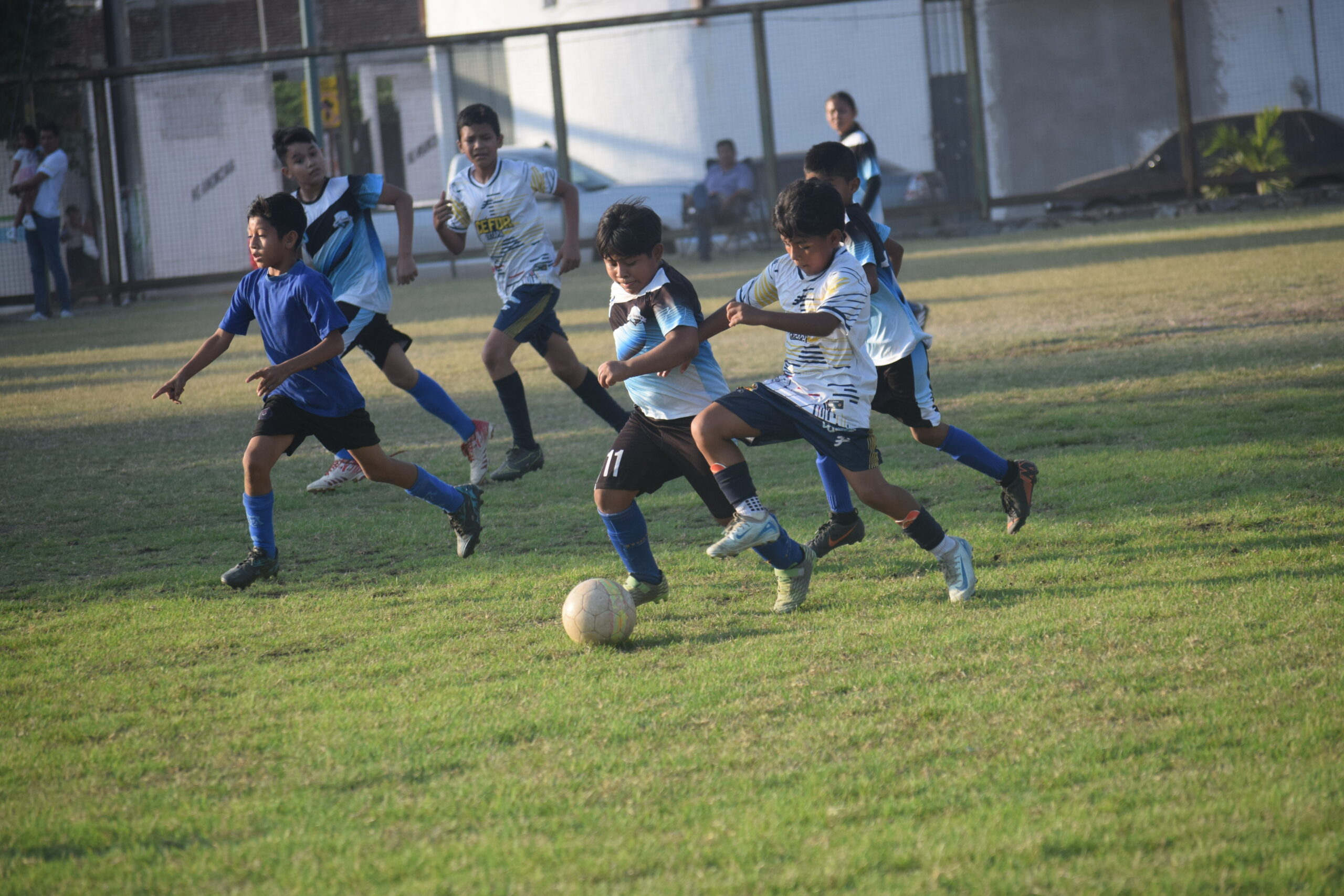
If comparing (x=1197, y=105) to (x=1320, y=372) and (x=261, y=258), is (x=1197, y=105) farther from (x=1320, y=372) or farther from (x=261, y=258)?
(x=261, y=258)

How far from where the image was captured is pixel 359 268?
639 centimetres

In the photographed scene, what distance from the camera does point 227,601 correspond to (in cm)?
454

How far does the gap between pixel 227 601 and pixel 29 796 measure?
1679mm

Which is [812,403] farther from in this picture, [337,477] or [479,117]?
[479,117]

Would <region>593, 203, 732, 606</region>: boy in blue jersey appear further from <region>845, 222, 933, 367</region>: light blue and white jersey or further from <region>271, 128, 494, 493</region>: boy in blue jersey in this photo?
<region>271, 128, 494, 493</region>: boy in blue jersey

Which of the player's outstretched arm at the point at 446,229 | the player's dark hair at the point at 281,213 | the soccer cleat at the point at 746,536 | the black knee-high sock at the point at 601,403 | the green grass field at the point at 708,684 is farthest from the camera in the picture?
the player's outstretched arm at the point at 446,229

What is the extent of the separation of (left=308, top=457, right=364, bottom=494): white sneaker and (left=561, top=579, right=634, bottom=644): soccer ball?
2792 mm

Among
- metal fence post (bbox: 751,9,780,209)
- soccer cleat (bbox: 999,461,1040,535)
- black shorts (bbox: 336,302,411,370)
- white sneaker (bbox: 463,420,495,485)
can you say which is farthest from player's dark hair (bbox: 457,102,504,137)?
metal fence post (bbox: 751,9,780,209)

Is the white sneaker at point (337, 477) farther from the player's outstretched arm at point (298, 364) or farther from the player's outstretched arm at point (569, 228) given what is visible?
the player's outstretched arm at point (298, 364)

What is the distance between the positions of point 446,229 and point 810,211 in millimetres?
3329

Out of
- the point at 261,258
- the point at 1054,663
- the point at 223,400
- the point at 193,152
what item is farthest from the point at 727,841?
the point at 193,152

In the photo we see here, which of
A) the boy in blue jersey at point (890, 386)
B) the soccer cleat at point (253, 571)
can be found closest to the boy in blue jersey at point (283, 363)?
the soccer cleat at point (253, 571)

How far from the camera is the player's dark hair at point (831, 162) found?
4957mm

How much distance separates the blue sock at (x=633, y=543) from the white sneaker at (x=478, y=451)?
7.73 ft
